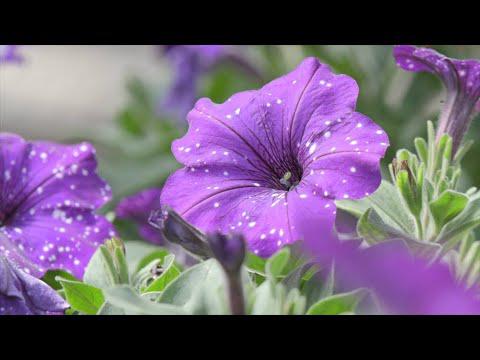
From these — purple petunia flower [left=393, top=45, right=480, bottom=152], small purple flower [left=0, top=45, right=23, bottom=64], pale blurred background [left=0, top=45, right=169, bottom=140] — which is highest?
small purple flower [left=0, top=45, right=23, bottom=64]

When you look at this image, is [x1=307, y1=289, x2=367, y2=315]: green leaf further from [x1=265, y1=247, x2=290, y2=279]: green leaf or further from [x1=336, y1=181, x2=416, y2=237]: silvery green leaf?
[x1=336, y1=181, x2=416, y2=237]: silvery green leaf

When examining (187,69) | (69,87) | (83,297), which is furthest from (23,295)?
(69,87)

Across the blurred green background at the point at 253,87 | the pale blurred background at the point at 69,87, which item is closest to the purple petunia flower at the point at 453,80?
the blurred green background at the point at 253,87

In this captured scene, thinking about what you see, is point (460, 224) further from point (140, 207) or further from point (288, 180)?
point (140, 207)

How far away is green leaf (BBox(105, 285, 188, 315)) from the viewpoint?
477 mm

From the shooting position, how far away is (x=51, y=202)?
0.71 metres

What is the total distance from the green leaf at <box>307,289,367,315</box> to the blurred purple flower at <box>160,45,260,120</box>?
1453 millimetres

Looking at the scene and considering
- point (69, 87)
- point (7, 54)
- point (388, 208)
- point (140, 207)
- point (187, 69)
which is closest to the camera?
point (388, 208)

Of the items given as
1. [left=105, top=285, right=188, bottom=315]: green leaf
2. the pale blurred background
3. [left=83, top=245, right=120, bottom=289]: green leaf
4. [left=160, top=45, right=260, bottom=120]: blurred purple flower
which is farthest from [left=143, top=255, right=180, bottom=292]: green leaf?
the pale blurred background

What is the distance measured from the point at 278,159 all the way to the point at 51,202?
8.6 inches

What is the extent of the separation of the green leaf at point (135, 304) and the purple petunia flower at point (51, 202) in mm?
177

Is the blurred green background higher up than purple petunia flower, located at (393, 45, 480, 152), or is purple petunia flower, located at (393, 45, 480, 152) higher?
purple petunia flower, located at (393, 45, 480, 152)
